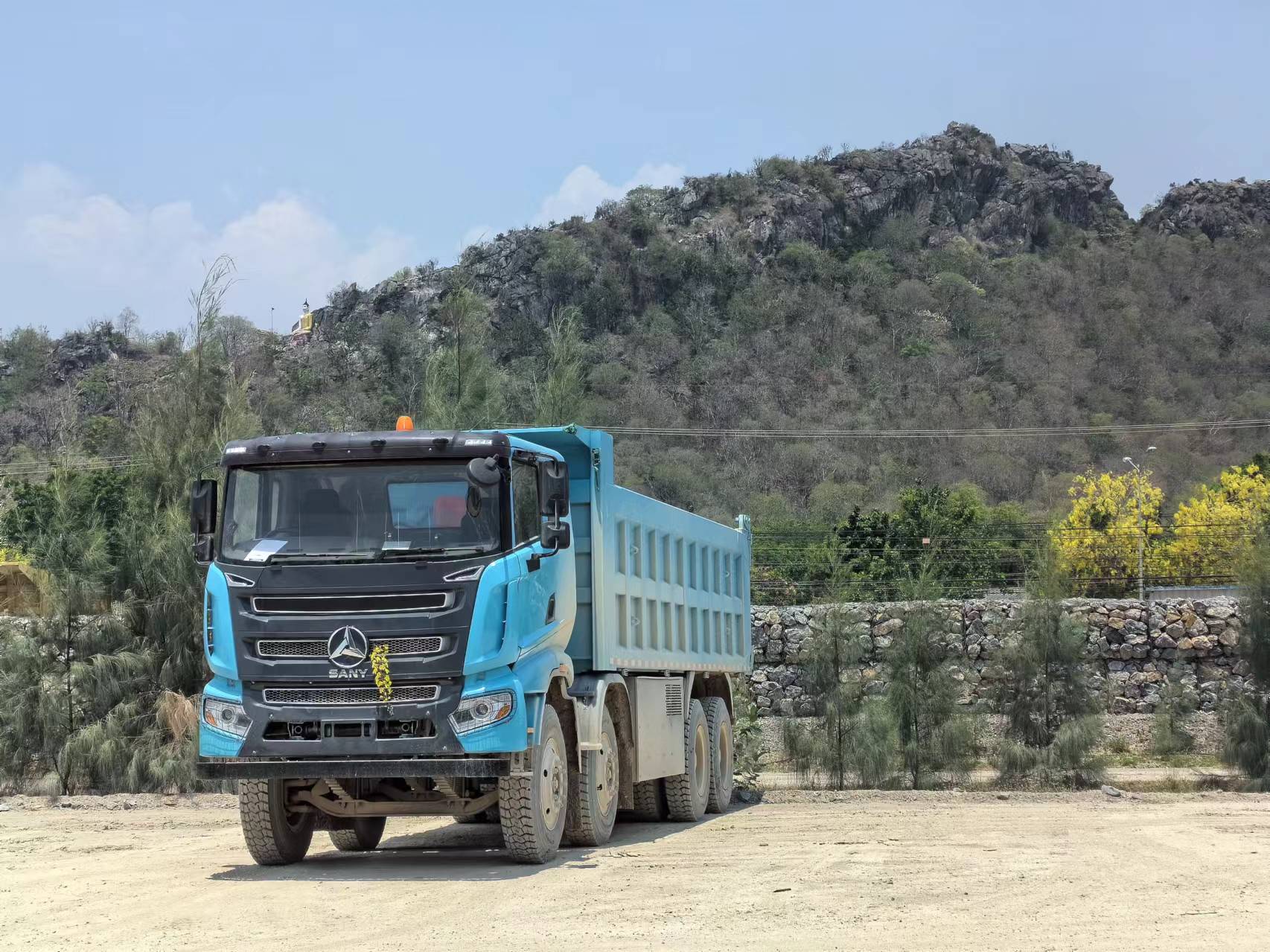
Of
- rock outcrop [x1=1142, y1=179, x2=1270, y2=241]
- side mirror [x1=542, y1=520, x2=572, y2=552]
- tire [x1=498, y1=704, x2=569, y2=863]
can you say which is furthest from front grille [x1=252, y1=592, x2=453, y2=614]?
rock outcrop [x1=1142, y1=179, x2=1270, y2=241]

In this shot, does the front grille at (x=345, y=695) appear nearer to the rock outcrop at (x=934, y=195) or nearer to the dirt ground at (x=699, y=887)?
the dirt ground at (x=699, y=887)

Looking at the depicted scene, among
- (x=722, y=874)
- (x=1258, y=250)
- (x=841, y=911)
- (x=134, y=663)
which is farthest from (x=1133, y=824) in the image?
(x=1258, y=250)

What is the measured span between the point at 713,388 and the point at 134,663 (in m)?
65.1

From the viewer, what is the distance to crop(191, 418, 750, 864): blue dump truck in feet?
33.9

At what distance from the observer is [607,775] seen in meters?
12.5

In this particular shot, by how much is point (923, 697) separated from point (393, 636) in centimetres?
1058

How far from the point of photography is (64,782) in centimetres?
1847

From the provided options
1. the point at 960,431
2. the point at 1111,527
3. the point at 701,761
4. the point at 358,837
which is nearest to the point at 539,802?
the point at 358,837

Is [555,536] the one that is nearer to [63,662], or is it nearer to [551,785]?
[551,785]

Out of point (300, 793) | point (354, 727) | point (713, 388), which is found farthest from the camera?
point (713, 388)

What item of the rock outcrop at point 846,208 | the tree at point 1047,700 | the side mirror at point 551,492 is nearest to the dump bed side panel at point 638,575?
the side mirror at point 551,492

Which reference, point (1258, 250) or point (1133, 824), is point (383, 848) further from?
point (1258, 250)

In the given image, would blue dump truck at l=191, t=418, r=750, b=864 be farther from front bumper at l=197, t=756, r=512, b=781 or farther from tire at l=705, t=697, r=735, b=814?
tire at l=705, t=697, r=735, b=814

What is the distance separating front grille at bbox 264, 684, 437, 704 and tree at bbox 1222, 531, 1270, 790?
42.1ft
